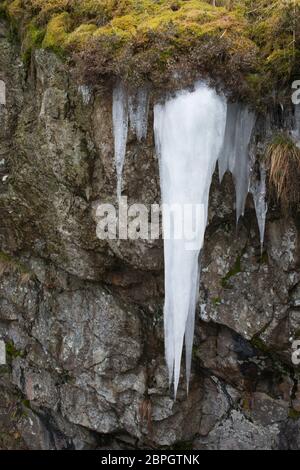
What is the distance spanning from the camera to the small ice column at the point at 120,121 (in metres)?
5.98

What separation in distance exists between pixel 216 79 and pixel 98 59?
1456mm

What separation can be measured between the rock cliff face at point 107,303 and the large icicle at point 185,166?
1.33 ft

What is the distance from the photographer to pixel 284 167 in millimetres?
5594

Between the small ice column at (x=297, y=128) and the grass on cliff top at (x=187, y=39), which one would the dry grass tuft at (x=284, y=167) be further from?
the grass on cliff top at (x=187, y=39)

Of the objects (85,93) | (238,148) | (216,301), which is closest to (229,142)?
(238,148)

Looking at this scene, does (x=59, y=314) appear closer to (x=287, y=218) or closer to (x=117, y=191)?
(x=117, y=191)

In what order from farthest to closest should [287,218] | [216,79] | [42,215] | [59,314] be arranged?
[59,314]
[42,215]
[287,218]
[216,79]

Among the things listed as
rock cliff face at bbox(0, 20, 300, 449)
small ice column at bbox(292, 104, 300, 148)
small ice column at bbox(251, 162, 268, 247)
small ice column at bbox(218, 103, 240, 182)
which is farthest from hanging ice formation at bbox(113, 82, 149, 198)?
small ice column at bbox(292, 104, 300, 148)

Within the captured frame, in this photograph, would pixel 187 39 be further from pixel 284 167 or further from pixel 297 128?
pixel 284 167

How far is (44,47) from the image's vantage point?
6477mm

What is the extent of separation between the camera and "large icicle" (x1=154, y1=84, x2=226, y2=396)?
18.6 ft

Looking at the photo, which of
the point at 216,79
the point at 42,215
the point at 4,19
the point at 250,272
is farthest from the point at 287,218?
the point at 4,19

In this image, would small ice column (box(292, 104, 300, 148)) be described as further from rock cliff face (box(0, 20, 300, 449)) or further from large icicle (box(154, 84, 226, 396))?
rock cliff face (box(0, 20, 300, 449))

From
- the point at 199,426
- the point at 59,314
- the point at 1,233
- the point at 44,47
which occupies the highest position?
the point at 44,47
